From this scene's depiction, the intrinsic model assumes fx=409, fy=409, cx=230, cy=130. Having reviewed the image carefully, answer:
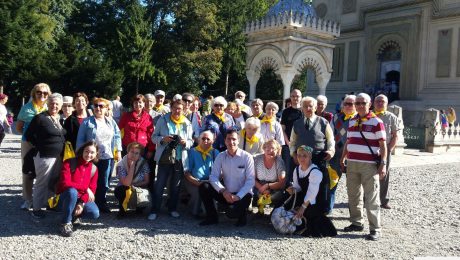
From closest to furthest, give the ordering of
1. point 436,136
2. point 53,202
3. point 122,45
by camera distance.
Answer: point 53,202
point 436,136
point 122,45

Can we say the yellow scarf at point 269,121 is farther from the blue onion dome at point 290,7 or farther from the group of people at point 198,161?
the blue onion dome at point 290,7

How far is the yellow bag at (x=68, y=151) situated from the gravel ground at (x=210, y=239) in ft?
3.03

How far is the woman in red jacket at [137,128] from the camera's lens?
6.59 metres

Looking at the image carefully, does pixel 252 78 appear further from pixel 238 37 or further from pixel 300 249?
pixel 238 37

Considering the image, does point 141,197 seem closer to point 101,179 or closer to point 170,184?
point 170,184

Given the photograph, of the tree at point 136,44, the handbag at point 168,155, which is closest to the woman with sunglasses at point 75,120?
the handbag at point 168,155

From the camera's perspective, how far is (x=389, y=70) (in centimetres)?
2394

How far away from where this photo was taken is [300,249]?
4797 mm

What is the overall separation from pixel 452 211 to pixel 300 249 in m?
3.57

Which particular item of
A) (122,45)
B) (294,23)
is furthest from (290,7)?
(122,45)

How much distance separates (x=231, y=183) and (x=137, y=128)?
188 centimetres

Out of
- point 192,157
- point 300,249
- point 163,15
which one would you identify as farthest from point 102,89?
point 300,249

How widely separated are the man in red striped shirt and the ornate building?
17.5 meters

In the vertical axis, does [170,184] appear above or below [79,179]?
below
